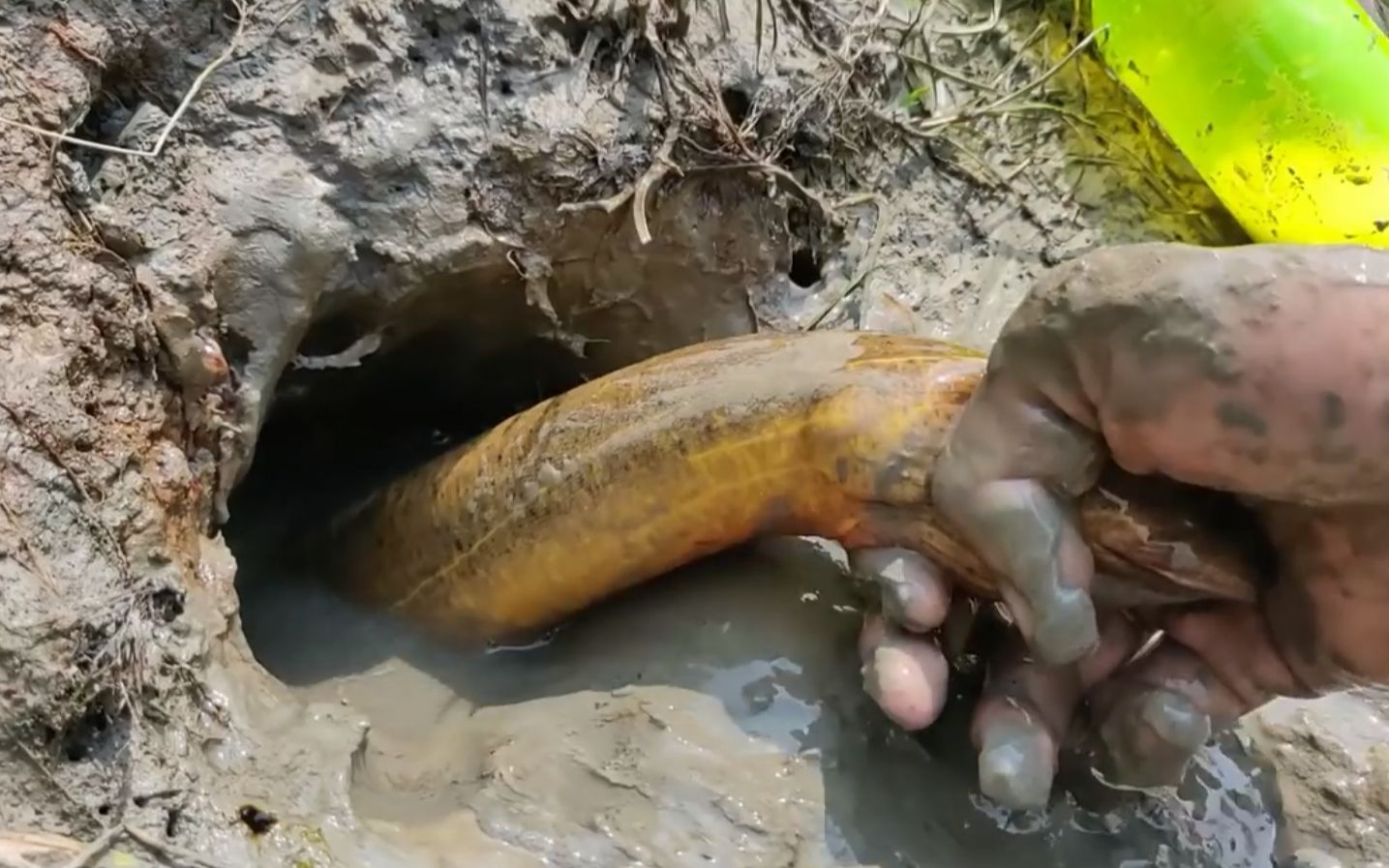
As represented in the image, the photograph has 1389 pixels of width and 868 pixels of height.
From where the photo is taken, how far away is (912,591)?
5.45ft

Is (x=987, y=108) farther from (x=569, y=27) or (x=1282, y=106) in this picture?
(x=569, y=27)

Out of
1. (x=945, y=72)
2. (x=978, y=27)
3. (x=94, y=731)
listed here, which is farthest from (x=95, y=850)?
(x=978, y=27)

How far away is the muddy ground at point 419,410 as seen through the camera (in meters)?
1.53

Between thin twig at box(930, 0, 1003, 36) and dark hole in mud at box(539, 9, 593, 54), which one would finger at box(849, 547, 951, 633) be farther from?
thin twig at box(930, 0, 1003, 36)

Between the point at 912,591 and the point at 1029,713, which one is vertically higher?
the point at 912,591

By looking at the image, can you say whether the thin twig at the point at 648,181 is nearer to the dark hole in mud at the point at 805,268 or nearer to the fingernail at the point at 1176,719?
the dark hole in mud at the point at 805,268

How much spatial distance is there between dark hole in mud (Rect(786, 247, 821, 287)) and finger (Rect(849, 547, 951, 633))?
1.02 m

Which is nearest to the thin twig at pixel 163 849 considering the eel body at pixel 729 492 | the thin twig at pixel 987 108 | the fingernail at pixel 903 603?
the eel body at pixel 729 492

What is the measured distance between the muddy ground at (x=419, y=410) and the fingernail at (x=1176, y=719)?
0.21 m

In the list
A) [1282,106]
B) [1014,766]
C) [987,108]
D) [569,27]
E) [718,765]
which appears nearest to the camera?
[1014,766]

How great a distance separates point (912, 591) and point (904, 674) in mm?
106

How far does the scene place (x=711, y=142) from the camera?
7.49 feet

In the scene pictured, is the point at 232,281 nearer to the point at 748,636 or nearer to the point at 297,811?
the point at 297,811

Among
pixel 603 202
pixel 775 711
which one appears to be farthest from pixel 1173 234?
pixel 775 711
